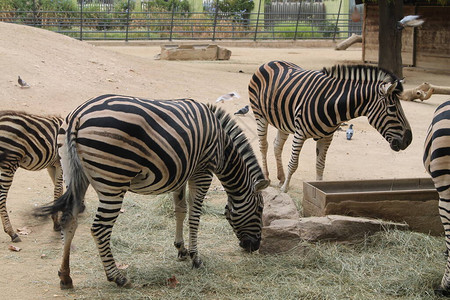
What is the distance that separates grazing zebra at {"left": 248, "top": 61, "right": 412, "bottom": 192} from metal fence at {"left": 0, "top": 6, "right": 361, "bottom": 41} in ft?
68.7

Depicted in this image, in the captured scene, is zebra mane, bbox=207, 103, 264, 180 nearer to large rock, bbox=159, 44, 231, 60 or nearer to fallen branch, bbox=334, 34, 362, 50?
large rock, bbox=159, 44, 231, 60

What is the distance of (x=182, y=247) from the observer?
5.70 metres

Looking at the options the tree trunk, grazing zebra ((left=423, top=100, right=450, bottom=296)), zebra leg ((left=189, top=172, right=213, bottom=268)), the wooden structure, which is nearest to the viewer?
grazing zebra ((left=423, top=100, right=450, bottom=296))

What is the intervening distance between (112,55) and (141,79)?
7.49ft

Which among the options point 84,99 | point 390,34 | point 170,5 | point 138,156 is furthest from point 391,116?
point 170,5

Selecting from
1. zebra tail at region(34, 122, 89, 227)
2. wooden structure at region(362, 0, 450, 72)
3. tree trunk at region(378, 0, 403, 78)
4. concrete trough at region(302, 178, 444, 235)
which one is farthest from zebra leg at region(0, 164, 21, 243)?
wooden structure at region(362, 0, 450, 72)

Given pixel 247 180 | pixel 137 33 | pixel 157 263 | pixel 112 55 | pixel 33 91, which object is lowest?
pixel 157 263

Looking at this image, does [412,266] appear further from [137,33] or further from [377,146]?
[137,33]

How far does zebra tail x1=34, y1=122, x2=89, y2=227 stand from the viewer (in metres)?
4.53

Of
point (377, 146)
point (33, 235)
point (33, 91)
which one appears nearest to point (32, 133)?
point (33, 235)

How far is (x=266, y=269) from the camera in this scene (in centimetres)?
539

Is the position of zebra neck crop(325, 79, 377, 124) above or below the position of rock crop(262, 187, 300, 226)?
above

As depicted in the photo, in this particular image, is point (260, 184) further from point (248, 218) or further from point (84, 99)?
point (84, 99)

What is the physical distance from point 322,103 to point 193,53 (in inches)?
639
